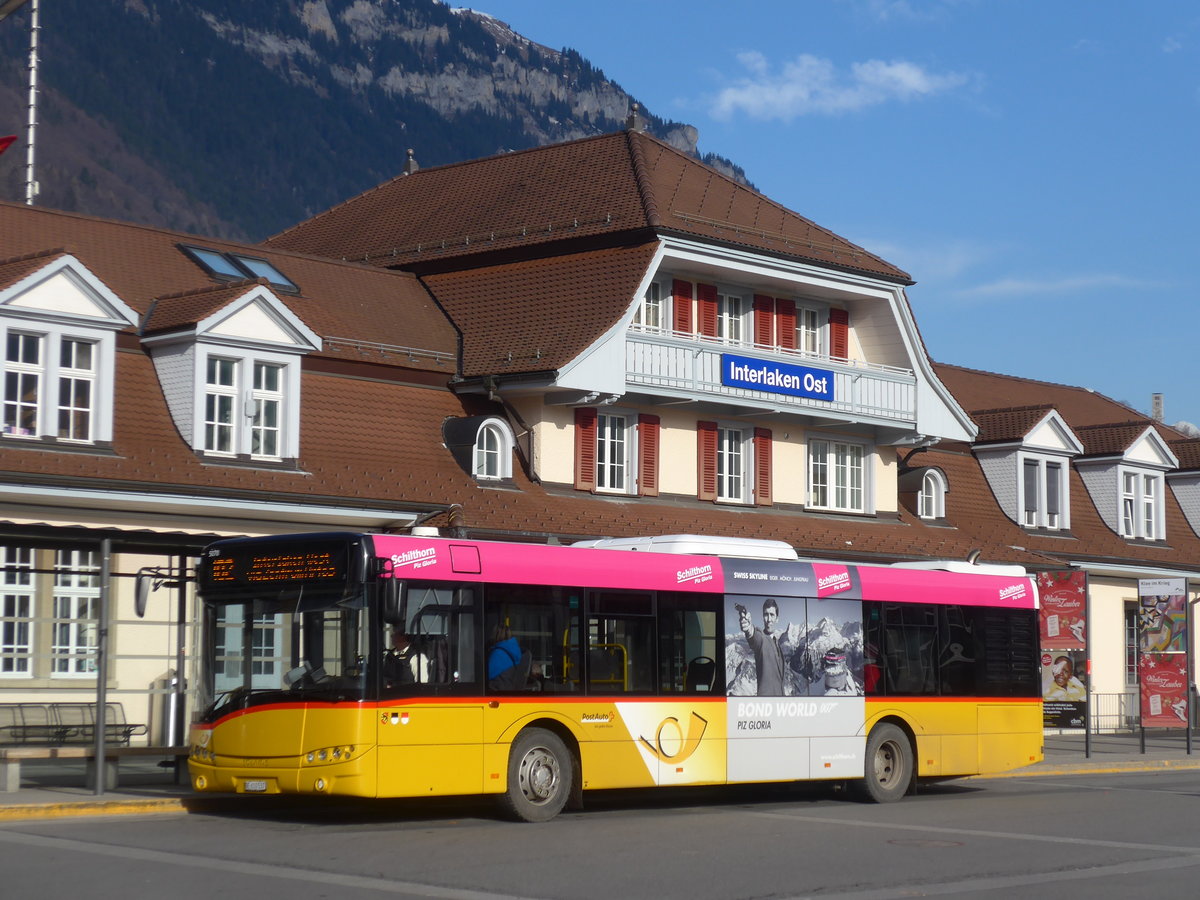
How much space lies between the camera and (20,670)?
2367 cm

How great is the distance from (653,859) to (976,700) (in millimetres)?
9805

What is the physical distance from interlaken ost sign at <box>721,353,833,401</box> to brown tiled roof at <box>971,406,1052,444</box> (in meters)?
8.55

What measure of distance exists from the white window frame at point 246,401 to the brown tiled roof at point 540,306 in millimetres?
4503

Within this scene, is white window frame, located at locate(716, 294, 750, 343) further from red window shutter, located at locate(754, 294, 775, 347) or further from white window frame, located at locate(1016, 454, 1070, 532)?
white window frame, located at locate(1016, 454, 1070, 532)

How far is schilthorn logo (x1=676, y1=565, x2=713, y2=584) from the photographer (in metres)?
19.9

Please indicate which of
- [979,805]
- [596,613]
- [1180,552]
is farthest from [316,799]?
[1180,552]

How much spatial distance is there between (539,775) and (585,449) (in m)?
13.7

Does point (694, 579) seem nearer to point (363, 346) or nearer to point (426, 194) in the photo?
point (363, 346)

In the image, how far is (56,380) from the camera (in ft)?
79.5

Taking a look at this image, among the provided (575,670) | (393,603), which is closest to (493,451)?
(575,670)

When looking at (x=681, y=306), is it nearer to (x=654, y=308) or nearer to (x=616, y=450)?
(x=654, y=308)

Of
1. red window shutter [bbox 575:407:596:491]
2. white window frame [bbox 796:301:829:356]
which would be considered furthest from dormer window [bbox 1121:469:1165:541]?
red window shutter [bbox 575:407:596:491]

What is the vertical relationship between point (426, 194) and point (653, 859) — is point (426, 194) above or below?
above

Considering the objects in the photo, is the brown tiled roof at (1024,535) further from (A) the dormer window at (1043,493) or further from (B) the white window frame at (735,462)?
(B) the white window frame at (735,462)
